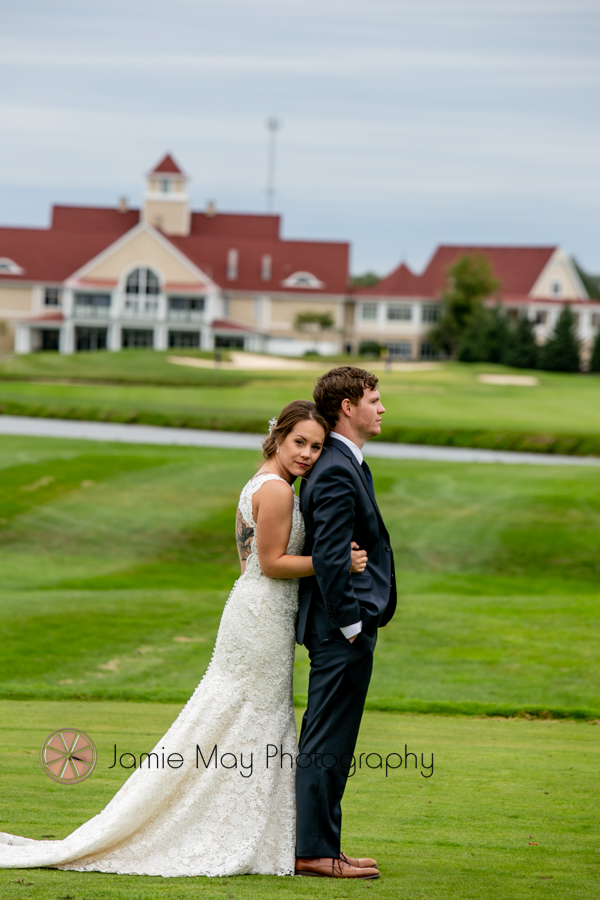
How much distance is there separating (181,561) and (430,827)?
10.6 m

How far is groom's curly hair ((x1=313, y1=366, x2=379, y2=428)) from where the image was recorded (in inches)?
187

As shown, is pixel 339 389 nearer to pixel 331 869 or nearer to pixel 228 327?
pixel 331 869

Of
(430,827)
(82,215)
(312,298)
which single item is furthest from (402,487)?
(82,215)

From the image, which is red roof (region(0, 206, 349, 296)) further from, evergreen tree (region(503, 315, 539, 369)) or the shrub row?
the shrub row

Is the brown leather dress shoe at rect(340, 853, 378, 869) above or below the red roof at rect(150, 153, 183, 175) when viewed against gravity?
below

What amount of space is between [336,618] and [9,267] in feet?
239

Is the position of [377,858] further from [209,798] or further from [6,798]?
[6,798]

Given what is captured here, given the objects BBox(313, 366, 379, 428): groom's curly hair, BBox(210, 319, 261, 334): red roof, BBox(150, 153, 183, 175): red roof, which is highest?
BBox(150, 153, 183, 175): red roof

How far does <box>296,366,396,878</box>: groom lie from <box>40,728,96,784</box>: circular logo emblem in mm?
1723

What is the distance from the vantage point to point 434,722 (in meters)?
8.04

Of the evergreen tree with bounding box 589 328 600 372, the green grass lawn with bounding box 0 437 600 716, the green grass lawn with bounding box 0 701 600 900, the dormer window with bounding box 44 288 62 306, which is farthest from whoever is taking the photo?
the dormer window with bounding box 44 288 62 306

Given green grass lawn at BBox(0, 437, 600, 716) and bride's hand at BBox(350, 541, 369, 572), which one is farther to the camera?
green grass lawn at BBox(0, 437, 600, 716)

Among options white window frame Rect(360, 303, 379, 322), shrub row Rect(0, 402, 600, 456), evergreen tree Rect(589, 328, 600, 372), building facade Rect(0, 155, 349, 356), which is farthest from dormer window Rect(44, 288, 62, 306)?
shrub row Rect(0, 402, 600, 456)

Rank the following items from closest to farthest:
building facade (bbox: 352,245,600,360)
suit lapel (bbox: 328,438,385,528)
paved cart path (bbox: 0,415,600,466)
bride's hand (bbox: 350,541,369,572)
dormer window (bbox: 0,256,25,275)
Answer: bride's hand (bbox: 350,541,369,572) → suit lapel (bbox: 328,438,385,528) → paved cart path (bbox: 0,415,600,466) → dormer window (bbox: 0,256,25,275) → building facade (bbox: 352,245,600,360)
